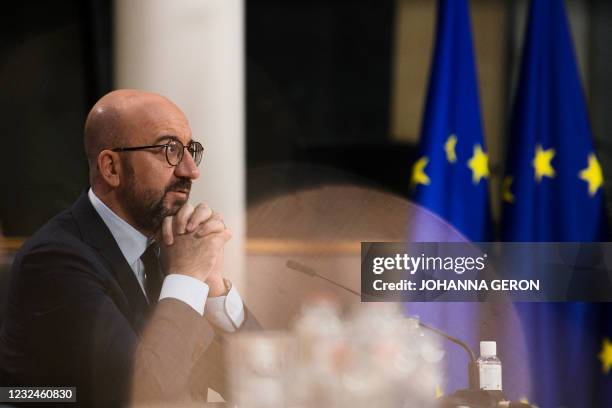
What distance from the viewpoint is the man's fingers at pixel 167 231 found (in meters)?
1.69

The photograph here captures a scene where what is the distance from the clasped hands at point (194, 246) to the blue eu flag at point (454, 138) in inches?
37.0

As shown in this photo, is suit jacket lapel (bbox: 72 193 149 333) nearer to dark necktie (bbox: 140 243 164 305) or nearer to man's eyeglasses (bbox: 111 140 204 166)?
dark necktie (bbox: 140 243 164 305)

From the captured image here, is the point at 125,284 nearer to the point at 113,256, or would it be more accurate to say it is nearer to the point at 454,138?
the point at 113,256

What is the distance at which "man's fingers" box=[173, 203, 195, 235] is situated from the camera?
1.70 meters

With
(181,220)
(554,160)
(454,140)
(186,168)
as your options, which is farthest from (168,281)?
(554,160)

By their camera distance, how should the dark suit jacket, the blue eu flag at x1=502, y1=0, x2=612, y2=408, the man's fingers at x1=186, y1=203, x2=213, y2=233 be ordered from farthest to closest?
the blue eu flag at x1=502, y1=0, x2=612, y2=408 → the man's fingers at x1=186, y1=203, x2=213, y2=233 → the dark suit jacket

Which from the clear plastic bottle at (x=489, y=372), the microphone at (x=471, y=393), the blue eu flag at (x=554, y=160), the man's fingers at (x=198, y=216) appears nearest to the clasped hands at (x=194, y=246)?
the man's fingers at (x=198, y=216)

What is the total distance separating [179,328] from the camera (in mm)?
1648

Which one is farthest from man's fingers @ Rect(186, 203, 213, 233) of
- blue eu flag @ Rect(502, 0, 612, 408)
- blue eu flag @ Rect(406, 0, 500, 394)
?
blue eu flag @ Rect(502, 0, 612, 408)

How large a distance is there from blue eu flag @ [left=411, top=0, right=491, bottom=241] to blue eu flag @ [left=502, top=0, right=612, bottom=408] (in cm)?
11

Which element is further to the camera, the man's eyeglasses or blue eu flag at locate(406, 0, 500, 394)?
blue eu flag at locate(406, 0, 500, 394)

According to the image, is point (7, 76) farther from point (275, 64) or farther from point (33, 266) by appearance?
point (33, 266)

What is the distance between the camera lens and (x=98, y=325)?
161cm

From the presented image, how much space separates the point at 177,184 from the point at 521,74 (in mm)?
1308
